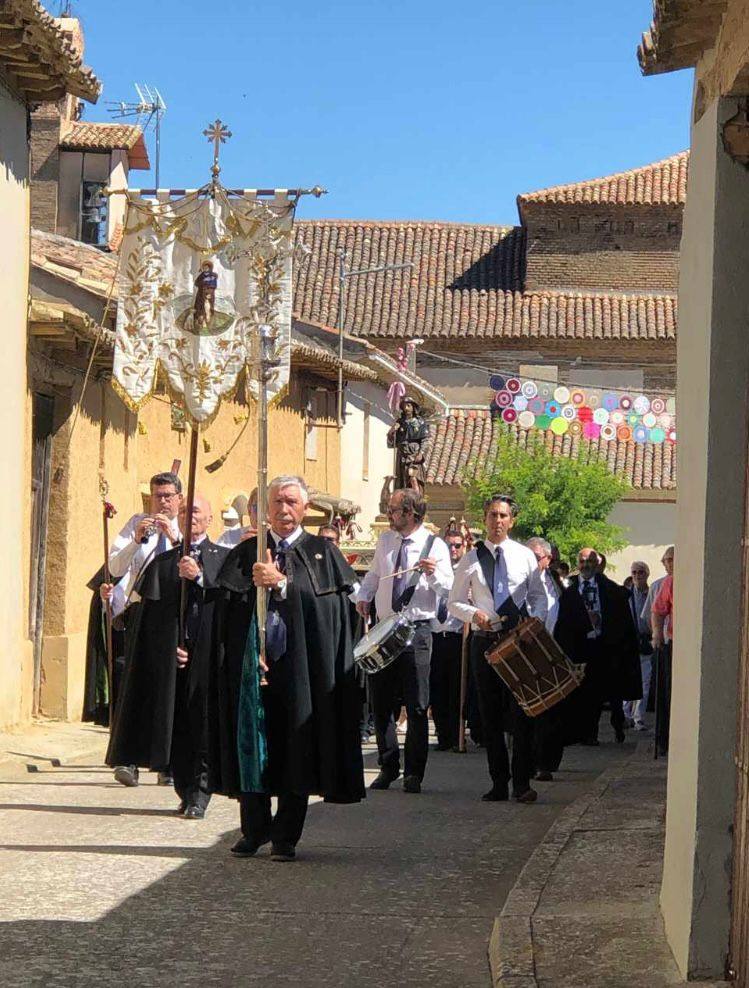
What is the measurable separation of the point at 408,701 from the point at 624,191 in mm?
44495

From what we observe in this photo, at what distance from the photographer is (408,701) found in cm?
1250

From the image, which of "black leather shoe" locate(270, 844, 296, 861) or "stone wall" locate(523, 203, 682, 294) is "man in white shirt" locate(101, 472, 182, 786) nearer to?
"black leather shoe" locate(270, 844, 296, 861)

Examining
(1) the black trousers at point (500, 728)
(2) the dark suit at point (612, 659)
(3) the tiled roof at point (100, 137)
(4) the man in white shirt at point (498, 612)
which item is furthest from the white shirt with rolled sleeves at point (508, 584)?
(3) the tiled roof at point (100, 137)

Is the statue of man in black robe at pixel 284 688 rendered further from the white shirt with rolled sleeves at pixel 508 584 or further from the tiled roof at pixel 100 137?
the tiled roof at pixel 100 137

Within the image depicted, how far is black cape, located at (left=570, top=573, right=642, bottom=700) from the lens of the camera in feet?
59.1

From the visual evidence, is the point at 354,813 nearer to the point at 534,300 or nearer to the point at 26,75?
the point at 26,75

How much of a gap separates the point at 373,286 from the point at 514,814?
44633 mm

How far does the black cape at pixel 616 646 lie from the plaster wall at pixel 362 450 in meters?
22.9

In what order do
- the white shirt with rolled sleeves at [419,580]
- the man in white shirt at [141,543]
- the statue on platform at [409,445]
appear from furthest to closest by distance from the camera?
the statue on platform at [409,445], the white shirt with rolled sleeves at [419,580], the man in white shirt at [141,543]

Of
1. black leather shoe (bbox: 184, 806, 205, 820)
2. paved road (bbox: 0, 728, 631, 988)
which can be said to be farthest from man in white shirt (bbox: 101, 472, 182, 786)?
paved road (bbox: 0, 728, 631, 988)

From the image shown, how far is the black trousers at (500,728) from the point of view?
1186cm

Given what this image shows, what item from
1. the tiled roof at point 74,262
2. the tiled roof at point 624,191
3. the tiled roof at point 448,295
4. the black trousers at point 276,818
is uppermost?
the tiled roof at point 624,191

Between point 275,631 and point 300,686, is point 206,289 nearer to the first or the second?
point 275,631

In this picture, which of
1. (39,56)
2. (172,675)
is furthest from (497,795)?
(39,56)
